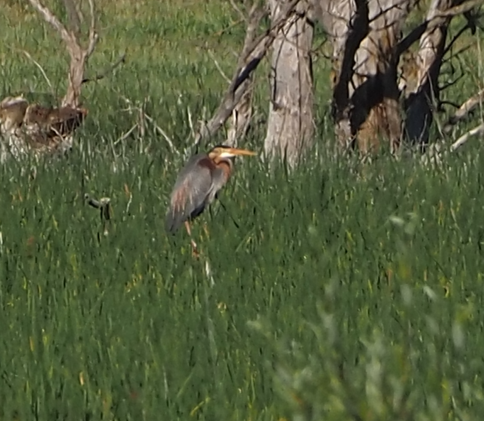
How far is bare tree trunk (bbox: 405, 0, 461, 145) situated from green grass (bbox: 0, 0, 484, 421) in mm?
1416

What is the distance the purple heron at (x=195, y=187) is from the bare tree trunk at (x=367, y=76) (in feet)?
5.29

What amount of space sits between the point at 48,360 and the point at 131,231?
60.0 inches

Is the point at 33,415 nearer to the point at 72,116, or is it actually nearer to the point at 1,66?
the point at 72,116

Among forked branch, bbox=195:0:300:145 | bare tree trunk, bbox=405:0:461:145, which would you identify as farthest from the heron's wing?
bare tree trunk, bbox=405:0:461:145

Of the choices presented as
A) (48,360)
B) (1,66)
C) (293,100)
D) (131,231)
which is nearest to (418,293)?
(48,360)

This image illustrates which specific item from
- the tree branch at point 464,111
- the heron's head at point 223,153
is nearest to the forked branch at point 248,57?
the heron's head at point 223,153

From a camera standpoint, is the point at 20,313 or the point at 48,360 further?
the point at 20,313

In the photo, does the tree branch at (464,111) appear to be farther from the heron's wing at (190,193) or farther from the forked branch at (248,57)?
the heron's wing at (190,193)

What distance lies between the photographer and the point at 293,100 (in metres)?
7.00

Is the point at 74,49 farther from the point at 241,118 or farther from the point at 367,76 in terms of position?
the point at 367,76

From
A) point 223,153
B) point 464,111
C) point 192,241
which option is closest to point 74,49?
point 464,111

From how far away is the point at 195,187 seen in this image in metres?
5.15

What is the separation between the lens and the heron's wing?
5.01m

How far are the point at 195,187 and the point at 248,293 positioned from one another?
1.02m
